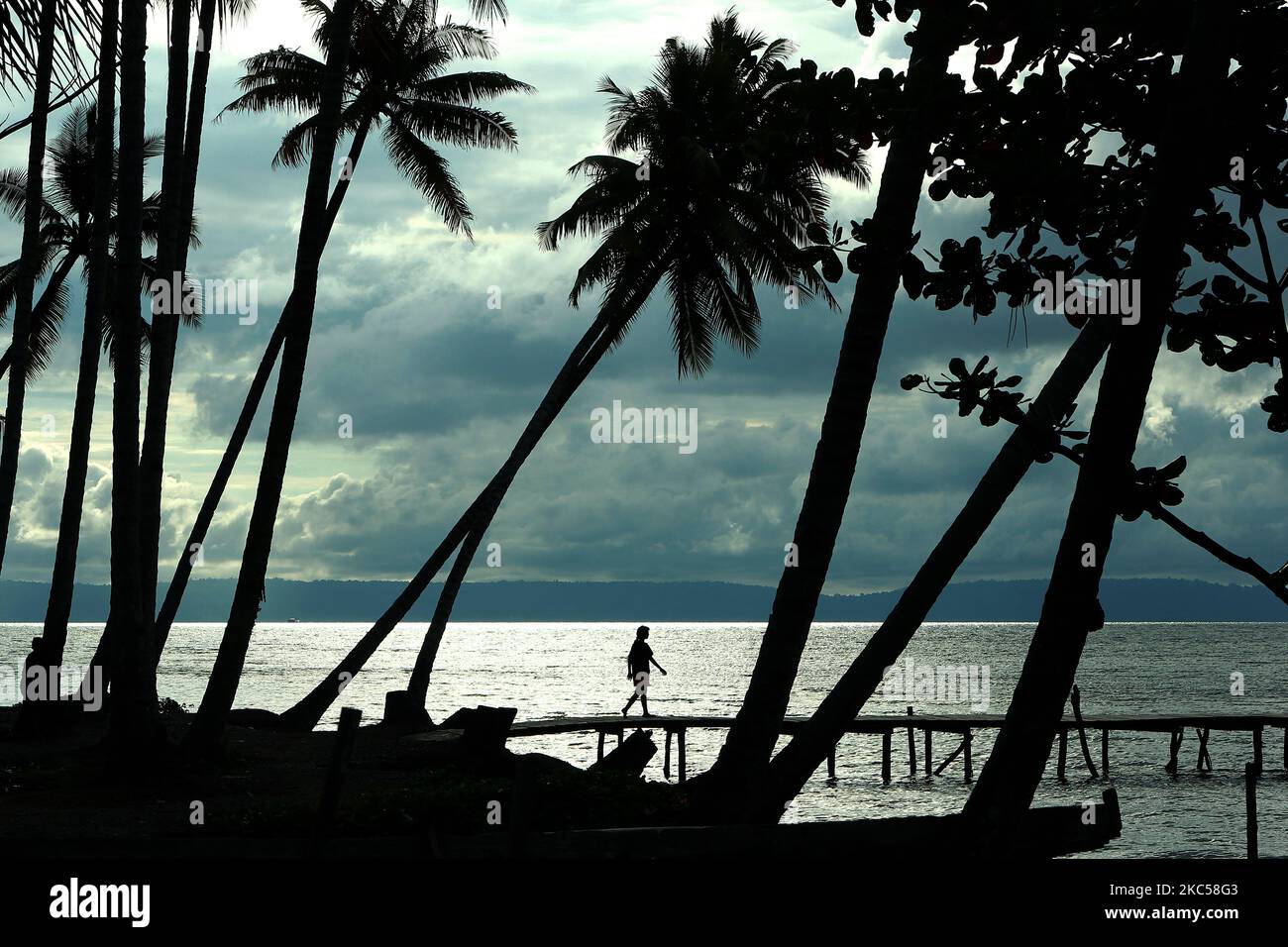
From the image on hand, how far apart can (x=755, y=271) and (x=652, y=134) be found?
3762 mm

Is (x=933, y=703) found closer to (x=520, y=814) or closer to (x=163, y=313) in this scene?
(x=163, y=313)

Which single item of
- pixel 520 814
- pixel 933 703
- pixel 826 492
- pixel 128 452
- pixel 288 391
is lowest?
pixel 933 703

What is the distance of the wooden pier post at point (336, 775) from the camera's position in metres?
8.02

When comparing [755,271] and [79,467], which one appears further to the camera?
[755,271]

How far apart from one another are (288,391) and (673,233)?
41.3 feet

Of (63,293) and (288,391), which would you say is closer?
(288,391)

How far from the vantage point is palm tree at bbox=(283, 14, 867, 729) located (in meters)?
24.2

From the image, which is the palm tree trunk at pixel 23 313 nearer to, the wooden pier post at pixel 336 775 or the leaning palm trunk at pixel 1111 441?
the wooden pier post at pixel 336 775

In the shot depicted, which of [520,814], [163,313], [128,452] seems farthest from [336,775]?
[163,313]

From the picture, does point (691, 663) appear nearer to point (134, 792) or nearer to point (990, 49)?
point (134, 792)

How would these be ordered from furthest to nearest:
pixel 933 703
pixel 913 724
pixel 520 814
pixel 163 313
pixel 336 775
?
pixel 933 703 → pixel 913 724 → pixel 163 313 → pixel 336 775 → pixel 520 814

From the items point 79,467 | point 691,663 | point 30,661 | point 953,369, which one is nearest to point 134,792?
point 30,661

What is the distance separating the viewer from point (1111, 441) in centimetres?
545
